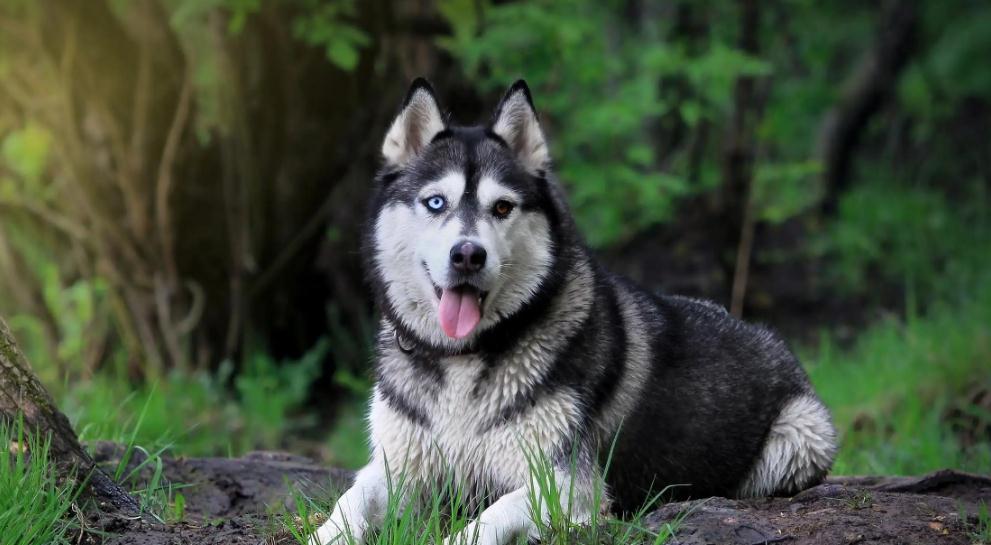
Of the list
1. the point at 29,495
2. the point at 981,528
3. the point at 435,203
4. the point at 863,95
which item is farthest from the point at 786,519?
the point at 863,95

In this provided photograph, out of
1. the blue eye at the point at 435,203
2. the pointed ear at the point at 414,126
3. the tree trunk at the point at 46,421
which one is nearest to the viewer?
the tree trunk at the point at 46,421

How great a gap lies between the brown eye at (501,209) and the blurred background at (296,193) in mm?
3122

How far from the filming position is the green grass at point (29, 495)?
346cm

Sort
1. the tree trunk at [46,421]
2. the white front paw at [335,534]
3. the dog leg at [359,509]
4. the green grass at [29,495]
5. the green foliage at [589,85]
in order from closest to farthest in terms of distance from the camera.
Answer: the green grass at [29,495], the white front paw at [335,534], the dog leg at [359,509], the tree trunk at [46,421], the green foliage at [589,85]

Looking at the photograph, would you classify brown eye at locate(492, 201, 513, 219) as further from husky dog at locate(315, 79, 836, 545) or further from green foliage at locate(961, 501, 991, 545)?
green foliage at locate(961, 501, 991, 545)

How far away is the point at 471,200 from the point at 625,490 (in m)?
1.29

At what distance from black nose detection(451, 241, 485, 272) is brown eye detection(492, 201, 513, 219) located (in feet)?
0.92

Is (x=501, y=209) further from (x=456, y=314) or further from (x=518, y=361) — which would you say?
(x=518, y=361)

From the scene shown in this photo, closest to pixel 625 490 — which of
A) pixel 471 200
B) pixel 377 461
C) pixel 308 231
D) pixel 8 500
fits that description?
pixel 377 461

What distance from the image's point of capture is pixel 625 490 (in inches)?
170

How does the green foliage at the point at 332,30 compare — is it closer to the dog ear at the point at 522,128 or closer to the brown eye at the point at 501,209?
the dog ear at the point at 522,128

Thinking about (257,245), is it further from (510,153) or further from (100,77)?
(510,153)

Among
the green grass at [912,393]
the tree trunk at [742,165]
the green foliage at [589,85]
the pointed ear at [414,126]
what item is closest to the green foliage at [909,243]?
the tree trunk at [742,165]

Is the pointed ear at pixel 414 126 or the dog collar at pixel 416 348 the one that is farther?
the pointed ear at pixel 414 126
